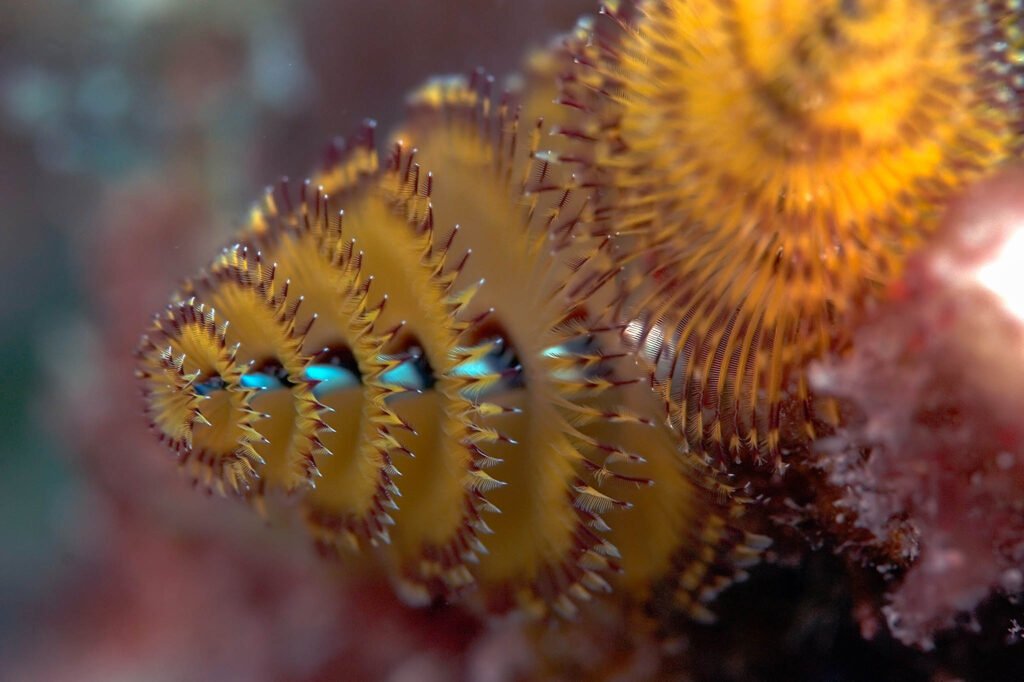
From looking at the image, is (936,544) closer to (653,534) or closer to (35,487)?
(653,534)

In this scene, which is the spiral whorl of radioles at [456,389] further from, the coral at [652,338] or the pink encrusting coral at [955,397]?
the pink encrusting coral at [955,397]

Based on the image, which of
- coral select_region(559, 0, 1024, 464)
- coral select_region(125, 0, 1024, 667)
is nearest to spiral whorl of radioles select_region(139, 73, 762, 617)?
coral select_region(125, 0, 1024, 667)

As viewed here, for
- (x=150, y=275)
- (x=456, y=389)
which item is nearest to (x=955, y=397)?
(x=456, y=389)

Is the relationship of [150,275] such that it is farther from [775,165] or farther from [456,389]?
[775,165]

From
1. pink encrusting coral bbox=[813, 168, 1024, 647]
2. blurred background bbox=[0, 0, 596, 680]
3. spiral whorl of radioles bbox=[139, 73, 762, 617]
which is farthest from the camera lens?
blurred background bbox=[0, 0, 596, 680]

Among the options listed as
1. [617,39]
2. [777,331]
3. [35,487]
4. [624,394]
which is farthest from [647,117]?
[35,487]

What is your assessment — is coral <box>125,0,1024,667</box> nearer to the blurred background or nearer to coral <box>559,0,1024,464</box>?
coral <box>559,0,1024,464</box>
